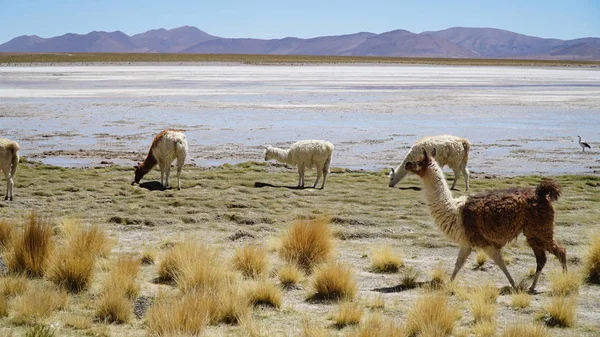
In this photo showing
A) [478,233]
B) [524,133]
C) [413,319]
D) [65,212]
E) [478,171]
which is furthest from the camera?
[524,133]

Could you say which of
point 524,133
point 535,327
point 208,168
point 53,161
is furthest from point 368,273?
point 524,133

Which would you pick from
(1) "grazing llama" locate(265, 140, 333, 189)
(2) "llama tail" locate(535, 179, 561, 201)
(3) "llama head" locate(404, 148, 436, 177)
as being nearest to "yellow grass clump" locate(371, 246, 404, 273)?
(3) "llama head" locate(404, 148, 436, 177)

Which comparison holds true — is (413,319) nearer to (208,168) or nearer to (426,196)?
(426,196)

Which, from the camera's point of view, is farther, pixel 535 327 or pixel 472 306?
pixel 472 306

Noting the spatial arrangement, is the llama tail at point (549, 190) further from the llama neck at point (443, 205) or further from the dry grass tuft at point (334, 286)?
the dry grass tuft at point (334, 286)

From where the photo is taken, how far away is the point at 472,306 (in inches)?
237

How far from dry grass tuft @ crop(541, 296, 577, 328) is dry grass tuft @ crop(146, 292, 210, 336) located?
8.85ft

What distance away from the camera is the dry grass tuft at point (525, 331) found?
511 cm

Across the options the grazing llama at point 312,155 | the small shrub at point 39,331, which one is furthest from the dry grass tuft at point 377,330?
the grazing llama at point 312,155

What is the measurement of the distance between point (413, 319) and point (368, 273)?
2.05 m

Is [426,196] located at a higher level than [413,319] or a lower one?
higher

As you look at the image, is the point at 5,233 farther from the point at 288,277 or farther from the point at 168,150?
the point at 168,150

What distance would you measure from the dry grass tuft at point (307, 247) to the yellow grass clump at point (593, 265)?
8.44 feet

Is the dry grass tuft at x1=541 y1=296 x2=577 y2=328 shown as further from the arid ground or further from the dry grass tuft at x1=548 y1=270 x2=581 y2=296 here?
the dry grass tuft at x1=548 y1=270 x2=581 y2=296
